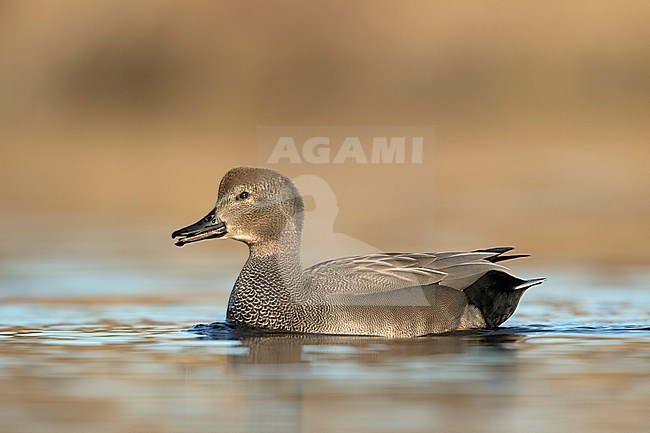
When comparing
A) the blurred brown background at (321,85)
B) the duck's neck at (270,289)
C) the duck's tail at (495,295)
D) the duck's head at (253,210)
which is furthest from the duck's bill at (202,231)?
the blurred brown background at (321,85)

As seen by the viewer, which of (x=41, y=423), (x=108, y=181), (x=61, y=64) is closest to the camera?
(x=41, y=423)

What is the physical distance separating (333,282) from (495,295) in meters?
1.06

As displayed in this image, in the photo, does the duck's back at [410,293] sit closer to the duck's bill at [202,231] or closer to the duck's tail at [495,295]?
the duck's tail at [495,295]

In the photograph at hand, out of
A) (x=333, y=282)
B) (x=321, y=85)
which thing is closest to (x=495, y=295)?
(x=333, y=282)

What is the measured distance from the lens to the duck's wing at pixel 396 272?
963 centimetres

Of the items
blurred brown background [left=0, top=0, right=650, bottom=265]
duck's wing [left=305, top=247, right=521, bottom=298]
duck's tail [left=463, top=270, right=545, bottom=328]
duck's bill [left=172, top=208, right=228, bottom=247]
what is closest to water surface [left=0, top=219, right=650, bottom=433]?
duck's tail [left=463, top=270, right=545, bottom=328]

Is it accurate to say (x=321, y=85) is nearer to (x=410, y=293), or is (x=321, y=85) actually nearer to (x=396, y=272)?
(x=396, y=272)

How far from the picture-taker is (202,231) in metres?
9.73

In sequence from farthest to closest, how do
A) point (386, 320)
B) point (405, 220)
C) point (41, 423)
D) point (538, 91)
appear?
point (538, 91) < point (405, 220) < point (386, 320) < point (41, 423)

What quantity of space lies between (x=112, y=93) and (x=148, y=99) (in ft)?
3.76

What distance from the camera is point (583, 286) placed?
37.8 feet

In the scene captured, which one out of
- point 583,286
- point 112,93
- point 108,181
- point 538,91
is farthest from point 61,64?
point 583,286

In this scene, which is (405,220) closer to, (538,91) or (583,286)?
(583,286)

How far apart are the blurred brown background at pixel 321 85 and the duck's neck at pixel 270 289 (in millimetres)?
9174
